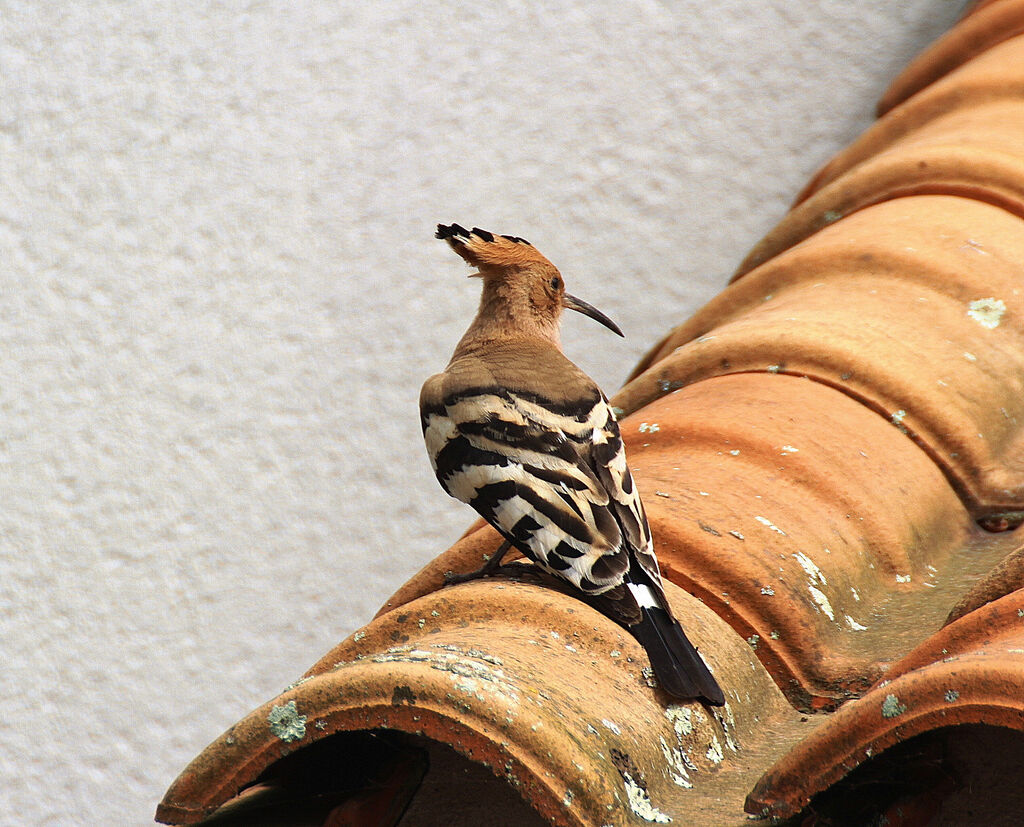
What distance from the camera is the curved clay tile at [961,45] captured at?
324cm

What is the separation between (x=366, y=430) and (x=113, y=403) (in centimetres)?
75

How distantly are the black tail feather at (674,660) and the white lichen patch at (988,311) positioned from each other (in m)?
1.12

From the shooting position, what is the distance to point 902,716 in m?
0.89

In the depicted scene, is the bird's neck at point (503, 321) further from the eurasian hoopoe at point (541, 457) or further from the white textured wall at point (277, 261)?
the white textured wall at point (277, 261)

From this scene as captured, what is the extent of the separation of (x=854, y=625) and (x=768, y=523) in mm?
170

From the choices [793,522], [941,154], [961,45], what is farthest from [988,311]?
[961,45]

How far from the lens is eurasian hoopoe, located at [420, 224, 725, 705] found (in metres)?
1.30

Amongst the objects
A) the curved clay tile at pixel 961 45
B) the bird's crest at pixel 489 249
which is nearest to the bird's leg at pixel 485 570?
the bird's crest at pixel 489 249

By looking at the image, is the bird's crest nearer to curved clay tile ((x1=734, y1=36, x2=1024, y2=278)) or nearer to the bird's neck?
the bird's neck

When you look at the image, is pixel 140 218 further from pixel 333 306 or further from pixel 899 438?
pixel 899 438

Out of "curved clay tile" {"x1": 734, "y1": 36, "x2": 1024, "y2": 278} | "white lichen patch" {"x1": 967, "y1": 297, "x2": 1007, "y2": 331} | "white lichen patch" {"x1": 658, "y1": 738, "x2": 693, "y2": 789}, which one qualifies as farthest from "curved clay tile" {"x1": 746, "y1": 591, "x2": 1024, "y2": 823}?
"curved clay tile" {"x1": 734, "y1": 36, "x2": 1024, "y2": 278}

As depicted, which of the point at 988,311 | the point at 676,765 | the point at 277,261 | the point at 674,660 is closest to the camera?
the point at 676,765

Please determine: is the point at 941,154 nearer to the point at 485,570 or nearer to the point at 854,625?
the point at 854,625

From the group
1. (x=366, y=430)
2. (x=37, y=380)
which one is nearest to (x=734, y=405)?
(x=366, y=430)
